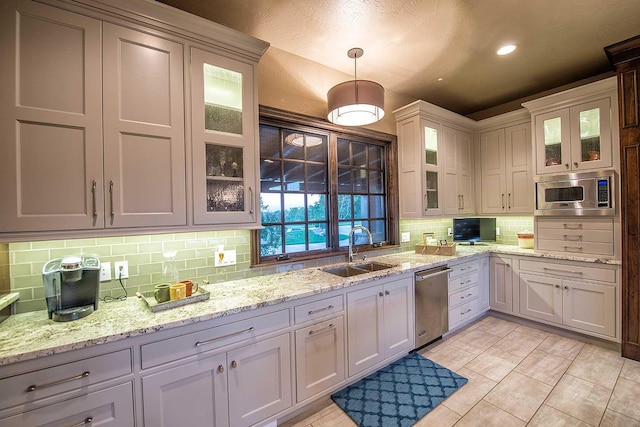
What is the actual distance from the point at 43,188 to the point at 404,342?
2.83 meters

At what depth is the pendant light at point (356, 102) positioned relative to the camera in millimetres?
2018

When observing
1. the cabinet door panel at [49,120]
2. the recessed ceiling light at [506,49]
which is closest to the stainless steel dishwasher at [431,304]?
the recessed ceiling light at [506,49]

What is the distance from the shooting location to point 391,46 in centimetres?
244

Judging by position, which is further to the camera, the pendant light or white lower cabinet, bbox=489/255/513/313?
white lower cabinet, bbox=489/255/513/313

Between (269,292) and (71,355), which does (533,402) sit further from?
(71,355)

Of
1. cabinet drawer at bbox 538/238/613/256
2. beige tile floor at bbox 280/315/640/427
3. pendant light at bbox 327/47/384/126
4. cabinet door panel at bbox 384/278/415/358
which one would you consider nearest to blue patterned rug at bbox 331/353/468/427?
beige tile floor at bbox 280/315/640/427

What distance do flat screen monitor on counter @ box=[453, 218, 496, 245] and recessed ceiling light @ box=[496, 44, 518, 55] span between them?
2.21m

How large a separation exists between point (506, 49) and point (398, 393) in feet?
10.6

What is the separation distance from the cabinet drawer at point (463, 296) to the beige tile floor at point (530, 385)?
388 mm

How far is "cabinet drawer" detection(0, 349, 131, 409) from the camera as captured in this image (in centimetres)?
110

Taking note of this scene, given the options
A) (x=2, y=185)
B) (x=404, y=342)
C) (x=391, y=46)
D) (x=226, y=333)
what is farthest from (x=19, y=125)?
(x=404, y=342)

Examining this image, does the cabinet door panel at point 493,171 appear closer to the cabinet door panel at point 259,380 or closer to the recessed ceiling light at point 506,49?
the recessed ceiling light at point 506,49

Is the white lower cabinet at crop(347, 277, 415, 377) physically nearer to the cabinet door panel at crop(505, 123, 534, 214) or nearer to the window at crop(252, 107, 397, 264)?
the window at crop(252, 107, 397, 264)

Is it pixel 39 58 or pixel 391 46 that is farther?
pixel 391 46
